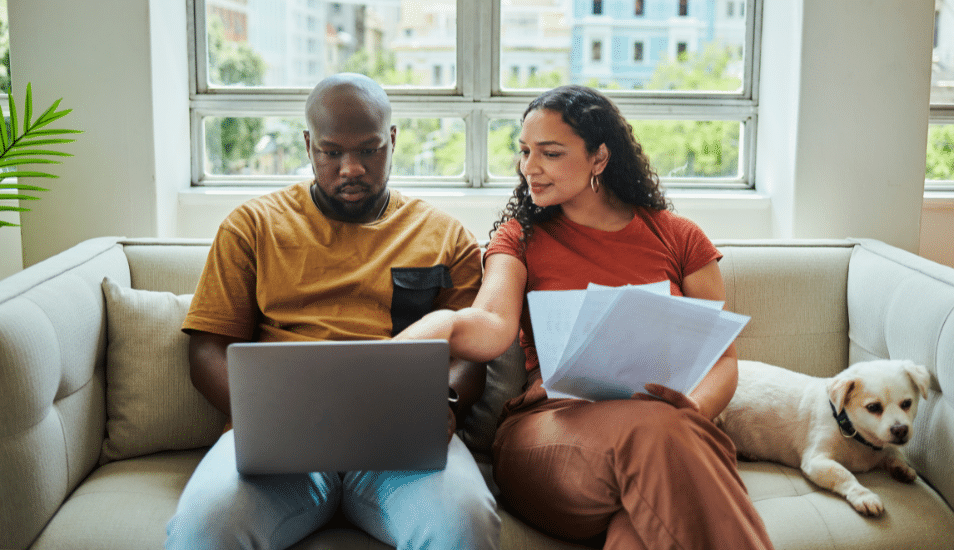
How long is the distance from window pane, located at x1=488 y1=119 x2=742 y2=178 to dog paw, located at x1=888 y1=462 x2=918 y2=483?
126 cm

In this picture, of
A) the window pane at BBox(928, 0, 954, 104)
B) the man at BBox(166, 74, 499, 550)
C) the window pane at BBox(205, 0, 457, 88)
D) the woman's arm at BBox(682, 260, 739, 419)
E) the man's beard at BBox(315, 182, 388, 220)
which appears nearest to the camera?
the woman's arm at BBox(682, 260, 739, 419)

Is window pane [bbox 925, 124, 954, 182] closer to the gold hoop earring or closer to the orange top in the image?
the orange top

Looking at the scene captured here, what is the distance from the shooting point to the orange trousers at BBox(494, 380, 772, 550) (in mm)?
1096

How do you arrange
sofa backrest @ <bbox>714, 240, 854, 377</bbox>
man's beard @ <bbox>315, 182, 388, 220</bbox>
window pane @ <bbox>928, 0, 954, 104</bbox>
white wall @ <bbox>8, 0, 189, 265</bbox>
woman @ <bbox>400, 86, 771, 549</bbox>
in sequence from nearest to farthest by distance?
woman @ <bbox>400, 86, 771, 549</bbox>, man's beard @ <bbox>315, 182, 388, 220</bbox>, sofa backrest @ <bbox>714, 240, 854, 377</bbox>, white wall @ <bbox>8, 0, 189, 265</bbox>, window pane @ <bbox>928, 0, 954, 104</bbox>

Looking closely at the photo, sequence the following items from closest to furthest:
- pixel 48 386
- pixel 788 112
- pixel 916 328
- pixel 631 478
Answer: pixel 631 478 < pixel 48 386 < pixel 916 328 < pixel 788 112

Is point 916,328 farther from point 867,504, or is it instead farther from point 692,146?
point 692,146

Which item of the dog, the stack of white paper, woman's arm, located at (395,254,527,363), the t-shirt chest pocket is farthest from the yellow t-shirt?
the dog

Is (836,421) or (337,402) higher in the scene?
(337,402)

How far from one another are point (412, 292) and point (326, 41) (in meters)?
1.26

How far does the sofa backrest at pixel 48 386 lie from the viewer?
4.19 feet

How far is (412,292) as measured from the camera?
1566 millimetres

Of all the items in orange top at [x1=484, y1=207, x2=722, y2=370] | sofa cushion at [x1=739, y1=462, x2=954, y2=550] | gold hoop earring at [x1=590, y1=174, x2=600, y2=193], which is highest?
gold hoop earring at [x1=590, y1=174, x2=600, y2=193]

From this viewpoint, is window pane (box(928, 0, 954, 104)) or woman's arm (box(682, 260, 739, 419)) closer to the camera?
woman's arm (box(682, 260, 739, 419))

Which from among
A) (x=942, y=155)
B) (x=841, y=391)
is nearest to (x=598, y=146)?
(x=841, y=391)
